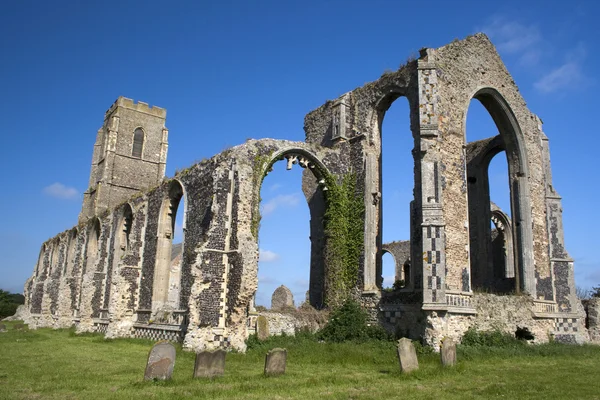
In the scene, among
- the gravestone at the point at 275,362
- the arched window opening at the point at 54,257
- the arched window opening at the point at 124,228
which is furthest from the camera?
the arched window opening at the point at 54,257

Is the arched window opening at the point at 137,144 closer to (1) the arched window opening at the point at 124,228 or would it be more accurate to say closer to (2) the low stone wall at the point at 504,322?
(1) the arched window opening at the point at 124,228

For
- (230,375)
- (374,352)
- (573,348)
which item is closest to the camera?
(230,375)

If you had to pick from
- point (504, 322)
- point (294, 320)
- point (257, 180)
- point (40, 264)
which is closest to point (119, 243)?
point (257, 180)

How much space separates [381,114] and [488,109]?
14.8 feet

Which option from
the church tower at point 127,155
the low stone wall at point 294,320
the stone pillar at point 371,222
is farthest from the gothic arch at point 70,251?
the stone pillar at point 371,222

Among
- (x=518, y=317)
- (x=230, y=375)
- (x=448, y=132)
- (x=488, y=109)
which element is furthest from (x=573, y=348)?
(x=230, y=375)

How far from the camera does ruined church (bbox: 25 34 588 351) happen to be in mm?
14531

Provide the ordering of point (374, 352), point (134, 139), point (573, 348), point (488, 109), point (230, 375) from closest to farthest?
point (230, 375), point (374, 352), point (573, 348), point (488, 109), point (134, 139)

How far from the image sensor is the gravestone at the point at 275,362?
377 inches

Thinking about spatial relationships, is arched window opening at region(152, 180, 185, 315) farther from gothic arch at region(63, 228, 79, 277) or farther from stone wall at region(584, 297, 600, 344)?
stone wall at region(584, 297, 600, 344)

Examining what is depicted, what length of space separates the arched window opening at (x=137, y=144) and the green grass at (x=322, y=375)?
25.9 meters

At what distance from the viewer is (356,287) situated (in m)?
16.3

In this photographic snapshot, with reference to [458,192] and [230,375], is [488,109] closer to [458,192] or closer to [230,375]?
[458,192]

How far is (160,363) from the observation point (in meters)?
8.80
